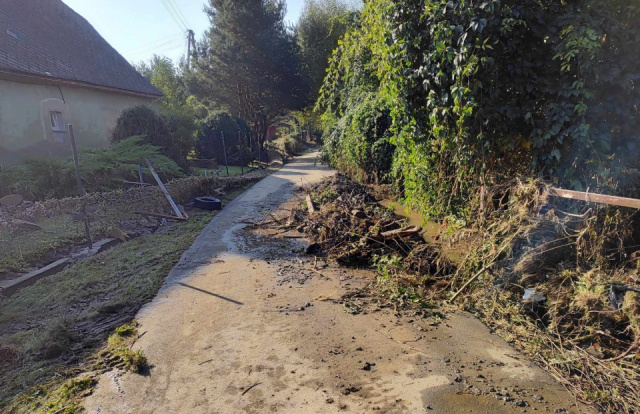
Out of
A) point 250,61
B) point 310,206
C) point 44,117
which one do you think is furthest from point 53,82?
point 250,61

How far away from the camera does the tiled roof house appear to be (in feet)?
40.5

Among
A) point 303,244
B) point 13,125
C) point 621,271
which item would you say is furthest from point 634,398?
point 13,125

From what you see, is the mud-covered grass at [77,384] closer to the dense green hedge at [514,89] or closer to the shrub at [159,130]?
the dense green hedge at [514,89]

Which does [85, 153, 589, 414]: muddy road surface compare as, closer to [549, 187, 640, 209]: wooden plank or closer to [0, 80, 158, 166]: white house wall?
[549, 187, 640, 209]: wooden plank

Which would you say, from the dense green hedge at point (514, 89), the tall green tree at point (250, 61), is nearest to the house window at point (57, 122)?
the dense green hedge at point (514, 89)

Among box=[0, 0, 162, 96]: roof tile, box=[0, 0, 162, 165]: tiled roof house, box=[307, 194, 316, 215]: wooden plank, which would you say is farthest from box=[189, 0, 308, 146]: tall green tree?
box=[307, 194, 316, 215]: wooden plank

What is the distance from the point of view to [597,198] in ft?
11.3

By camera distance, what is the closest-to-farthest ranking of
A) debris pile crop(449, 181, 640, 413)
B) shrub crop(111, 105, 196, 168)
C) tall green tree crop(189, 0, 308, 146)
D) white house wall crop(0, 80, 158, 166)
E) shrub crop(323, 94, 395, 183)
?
debris pile crop(449, 181, 640, 413), shrub crop(323, 94, 395, 183), white house wall crop(0, 80, 158, 166), shrub crop(111, 105, 196, 168), tall green tree crop(189, 0, 308, 146)

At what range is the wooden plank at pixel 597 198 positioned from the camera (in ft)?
10.4

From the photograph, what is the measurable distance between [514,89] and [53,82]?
51.3 ft

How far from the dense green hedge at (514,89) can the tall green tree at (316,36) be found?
25.2 metres

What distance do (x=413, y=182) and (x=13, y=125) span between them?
13506 mm

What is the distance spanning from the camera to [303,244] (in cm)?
717

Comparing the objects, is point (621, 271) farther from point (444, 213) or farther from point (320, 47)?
point (320, 47)
